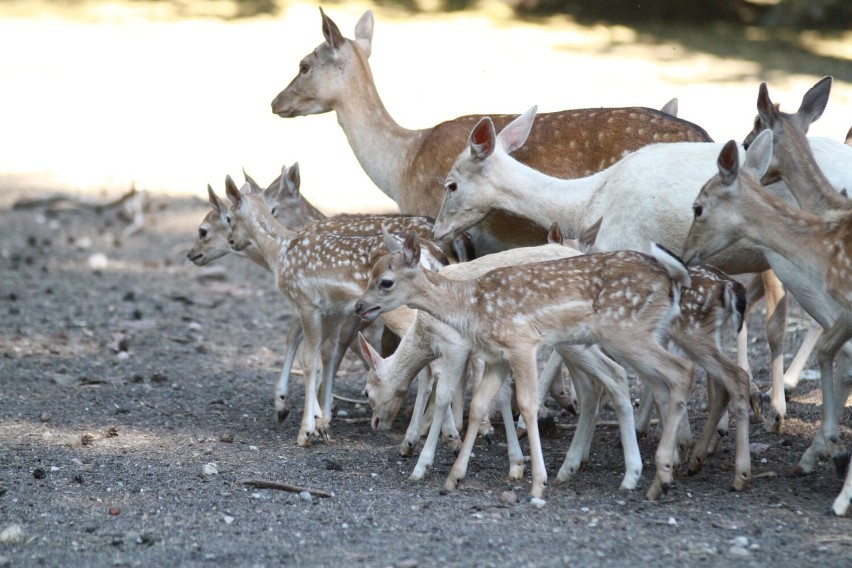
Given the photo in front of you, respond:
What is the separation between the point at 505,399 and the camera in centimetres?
634

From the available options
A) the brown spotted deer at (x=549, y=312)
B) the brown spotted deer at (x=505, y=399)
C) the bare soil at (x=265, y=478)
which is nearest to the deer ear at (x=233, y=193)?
the bare soil at (x=265, y=478)

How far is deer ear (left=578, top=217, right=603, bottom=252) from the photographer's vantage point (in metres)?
6.59

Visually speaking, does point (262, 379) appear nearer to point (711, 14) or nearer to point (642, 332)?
point (642, 332)

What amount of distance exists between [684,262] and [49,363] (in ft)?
14.5

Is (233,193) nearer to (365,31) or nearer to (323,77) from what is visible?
(323,77)

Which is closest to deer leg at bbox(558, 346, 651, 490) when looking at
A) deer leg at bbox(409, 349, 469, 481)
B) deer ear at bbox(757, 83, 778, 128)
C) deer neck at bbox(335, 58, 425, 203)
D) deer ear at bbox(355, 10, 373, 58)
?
deer leg at bbox(409, 349, 469, 481)

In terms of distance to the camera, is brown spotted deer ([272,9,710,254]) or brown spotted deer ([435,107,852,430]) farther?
brown spotted deer ([272,9,710,254])

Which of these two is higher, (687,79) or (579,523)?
(687,79)

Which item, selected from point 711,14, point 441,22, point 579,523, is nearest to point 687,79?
point 711,14

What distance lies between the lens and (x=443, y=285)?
6.02 metres

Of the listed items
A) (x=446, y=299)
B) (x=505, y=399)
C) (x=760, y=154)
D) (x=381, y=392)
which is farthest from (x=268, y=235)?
(x=760, y=154)

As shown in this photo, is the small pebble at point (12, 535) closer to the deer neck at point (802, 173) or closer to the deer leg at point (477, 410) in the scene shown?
the deer leg at point (477, 410)

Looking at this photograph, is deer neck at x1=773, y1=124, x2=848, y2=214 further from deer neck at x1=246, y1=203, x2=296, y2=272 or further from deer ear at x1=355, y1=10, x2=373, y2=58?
deer ear at x1=355, y1=10, x2=373, y2=58

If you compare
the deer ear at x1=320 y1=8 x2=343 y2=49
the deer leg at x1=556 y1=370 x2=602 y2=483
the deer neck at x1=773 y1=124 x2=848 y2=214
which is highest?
the deer ear at x1=320 y1=8 x2=343 y2=49
